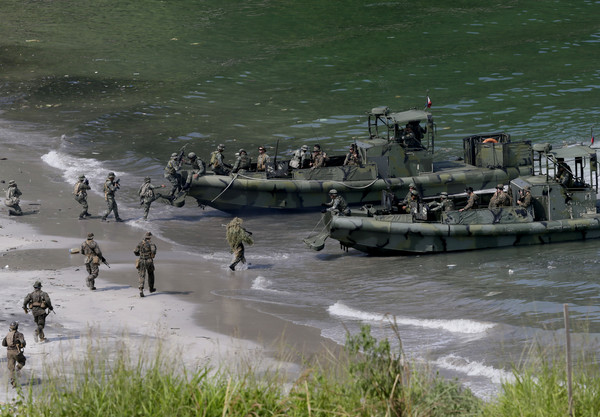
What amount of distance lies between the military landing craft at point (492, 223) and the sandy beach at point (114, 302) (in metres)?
3.19

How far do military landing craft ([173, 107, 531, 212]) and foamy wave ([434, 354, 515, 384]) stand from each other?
11.9m

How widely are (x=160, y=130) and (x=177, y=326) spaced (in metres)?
21.2

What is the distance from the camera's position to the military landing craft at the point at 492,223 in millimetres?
21172

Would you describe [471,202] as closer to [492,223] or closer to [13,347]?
[492,223]

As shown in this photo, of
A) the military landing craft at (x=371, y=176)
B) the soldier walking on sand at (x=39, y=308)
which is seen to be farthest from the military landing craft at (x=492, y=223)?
the soldier walking on sand at (x=39, y=308)

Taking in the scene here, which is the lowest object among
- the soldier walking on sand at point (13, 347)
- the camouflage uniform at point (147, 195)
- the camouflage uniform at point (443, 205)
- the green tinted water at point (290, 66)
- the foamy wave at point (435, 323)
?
the foamy wave at point (435, 323)

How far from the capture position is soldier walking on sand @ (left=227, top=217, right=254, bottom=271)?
2028 centimetres

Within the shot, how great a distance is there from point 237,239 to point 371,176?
6944 millimetres

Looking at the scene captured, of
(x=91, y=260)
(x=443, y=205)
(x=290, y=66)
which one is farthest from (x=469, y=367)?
(x=290, y=66)

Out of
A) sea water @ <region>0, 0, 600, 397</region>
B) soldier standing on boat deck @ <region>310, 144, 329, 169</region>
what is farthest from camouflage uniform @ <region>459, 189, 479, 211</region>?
soldier standing on boat deck @ <region>310, 144, 329, 169</region>

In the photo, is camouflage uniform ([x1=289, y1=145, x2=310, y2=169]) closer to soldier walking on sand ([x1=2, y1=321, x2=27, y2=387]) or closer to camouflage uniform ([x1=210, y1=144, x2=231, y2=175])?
camouflage uniform ([x1=210, y1=144, x2=231, y2=175])

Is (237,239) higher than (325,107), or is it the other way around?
(325,107)

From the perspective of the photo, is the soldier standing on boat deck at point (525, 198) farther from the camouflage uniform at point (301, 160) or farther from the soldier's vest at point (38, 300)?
the soldier's vest at point (38, 300)

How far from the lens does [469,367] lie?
1393 centimetres
